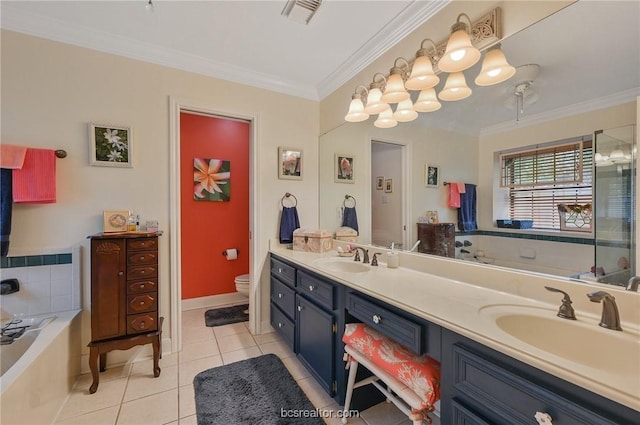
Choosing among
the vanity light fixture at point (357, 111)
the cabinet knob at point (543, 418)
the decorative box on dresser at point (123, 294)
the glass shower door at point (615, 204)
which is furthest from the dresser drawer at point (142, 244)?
the glass shower door at point (615, 204)

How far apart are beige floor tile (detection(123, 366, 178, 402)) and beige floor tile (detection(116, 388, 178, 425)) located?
5cm

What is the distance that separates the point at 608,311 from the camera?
93 centimetres

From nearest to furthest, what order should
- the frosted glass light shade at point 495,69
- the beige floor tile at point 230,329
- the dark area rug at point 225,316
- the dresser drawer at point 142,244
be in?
the frosted glass light shade at point 495,69
the dresser drawer at point 142,244
the beige floor tile at point 230,329
the dark area rug at point 225,316

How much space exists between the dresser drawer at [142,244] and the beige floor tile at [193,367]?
975mm

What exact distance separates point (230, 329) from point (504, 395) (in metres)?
2.57

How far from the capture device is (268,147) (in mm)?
2703

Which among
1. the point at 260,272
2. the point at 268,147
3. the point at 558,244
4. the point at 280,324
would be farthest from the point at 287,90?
the point at 558,244

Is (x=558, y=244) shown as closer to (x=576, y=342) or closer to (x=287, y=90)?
(x=576, y=342)

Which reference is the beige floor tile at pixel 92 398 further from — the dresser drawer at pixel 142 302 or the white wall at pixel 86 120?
the dresser drawer at pixel 142 302

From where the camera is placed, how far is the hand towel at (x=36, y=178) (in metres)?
1.75

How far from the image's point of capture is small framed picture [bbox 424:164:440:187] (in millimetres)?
1769

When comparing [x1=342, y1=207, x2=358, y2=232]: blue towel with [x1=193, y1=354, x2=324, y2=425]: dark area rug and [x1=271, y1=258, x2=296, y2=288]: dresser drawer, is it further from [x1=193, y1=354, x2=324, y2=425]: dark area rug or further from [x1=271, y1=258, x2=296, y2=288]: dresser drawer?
[x1=193, y1=354, x2=324, y2=425]: dark area rug

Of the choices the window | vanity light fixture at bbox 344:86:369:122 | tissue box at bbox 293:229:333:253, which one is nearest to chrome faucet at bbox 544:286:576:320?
the window

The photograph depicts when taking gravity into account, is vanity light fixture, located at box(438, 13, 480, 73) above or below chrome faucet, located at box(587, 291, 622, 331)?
above
